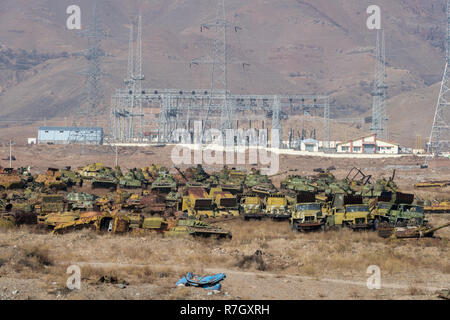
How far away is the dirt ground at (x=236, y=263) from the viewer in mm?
18625

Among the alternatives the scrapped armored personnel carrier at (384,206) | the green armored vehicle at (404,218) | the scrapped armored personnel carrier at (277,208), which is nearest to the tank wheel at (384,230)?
the scrapped armored personnel carrier at (384,206)

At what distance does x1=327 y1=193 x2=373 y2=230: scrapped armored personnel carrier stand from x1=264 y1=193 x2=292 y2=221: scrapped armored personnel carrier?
11.2 feet

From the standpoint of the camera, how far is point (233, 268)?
2252cm

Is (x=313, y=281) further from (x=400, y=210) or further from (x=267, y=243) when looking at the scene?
(x=400, y=210)

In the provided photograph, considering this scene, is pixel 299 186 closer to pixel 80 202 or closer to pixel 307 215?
pixel 307 215

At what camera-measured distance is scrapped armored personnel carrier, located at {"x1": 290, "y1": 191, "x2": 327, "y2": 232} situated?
29.0m

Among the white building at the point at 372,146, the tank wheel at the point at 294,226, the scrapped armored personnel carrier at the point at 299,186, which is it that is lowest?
the tank wheel at the point at 294,226

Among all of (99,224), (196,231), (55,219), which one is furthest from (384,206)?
(55,219)

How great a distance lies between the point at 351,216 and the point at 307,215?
6.68ft

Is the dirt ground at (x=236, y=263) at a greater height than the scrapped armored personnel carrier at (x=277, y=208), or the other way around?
the scrapped armored personnel carrier at (x=277, y=208)

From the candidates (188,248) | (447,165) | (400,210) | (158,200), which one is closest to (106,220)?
(188,248)

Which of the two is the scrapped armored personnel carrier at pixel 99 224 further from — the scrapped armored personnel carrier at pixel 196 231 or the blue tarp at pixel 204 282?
the blue tarp at pixel 204 282

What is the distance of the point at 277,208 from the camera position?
113 ft

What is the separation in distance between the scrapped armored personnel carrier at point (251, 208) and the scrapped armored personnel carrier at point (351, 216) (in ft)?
13.6
